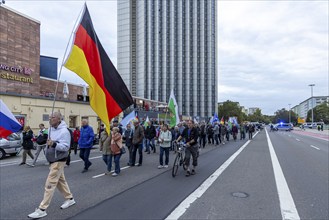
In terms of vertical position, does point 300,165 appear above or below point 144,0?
below

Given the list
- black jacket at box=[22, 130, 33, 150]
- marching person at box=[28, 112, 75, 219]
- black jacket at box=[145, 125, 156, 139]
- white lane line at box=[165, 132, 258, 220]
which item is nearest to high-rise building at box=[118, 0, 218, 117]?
black jacket at box=[145, 125, 156, 139]

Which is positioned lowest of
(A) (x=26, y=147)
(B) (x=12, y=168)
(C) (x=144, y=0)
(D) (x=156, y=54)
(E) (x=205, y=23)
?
(B) (x=12, y=168)

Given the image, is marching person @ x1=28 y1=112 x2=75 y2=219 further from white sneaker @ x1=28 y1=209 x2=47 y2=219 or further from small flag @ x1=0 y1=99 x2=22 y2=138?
small flag @ x1=0 y1=99 x2=22 y2=138

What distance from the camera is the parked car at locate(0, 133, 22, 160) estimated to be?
13.6 metres

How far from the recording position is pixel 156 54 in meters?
96.2

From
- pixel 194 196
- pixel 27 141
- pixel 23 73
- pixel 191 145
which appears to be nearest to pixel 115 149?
pixel 191 145

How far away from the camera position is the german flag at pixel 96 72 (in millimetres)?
5797

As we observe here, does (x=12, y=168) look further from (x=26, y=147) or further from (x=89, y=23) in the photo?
(x=89, y=23)

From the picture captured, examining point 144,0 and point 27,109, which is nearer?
point 27,109

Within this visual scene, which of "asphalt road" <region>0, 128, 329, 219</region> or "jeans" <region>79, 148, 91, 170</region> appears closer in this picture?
"asphalt road" <region>0, 128, 329, 219</region>

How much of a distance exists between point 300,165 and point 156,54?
88566 mm

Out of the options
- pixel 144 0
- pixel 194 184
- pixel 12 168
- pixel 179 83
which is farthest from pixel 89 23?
pixel 144 0

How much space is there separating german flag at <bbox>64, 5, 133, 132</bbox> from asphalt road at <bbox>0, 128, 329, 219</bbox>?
1824 millimetres

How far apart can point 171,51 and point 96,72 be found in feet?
307
